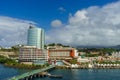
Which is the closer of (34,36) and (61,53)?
(34,36)

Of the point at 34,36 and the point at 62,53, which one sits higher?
the point at 34,36

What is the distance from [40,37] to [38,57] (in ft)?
59.6

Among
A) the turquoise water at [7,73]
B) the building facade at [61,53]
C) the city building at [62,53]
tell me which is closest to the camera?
the turquoise water at [7,73]

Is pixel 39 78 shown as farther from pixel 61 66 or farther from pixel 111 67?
pixel 111 67

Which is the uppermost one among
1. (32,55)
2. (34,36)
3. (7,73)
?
(34,36)

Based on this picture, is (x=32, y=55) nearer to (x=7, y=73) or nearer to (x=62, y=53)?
(x=62, y=53)

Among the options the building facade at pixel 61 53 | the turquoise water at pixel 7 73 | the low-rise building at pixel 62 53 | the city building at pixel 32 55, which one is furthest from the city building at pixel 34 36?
the turquoise water at pixel 7 73

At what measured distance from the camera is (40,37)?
387 ft

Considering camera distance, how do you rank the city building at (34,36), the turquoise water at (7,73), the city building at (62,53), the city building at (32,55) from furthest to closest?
the city building at (62,53), the city building at (34,36), the city building at (32,55), the turquoise water at (7,73)

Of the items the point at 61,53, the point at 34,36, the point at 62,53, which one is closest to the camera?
the point at 34,36

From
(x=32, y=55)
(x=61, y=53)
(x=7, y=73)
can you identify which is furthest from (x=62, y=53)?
(x=7, y=73)

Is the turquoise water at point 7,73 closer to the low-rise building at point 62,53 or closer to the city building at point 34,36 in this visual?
the city building at point 34,36

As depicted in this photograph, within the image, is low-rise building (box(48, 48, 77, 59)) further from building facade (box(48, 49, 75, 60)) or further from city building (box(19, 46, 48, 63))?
city building (box(19, 46, 48, 63))

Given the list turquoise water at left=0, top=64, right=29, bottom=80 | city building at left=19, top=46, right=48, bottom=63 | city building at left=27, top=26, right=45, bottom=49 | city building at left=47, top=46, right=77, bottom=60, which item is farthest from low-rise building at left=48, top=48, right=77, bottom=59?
turquoise water at left=0, top=64, right=29, bottom=80
